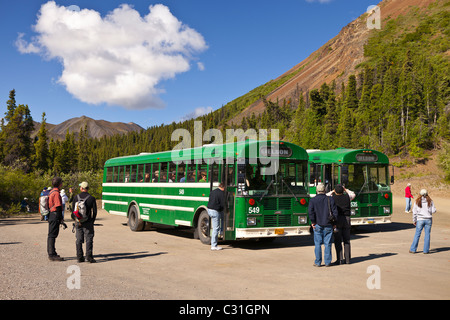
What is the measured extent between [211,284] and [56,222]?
4.44 m

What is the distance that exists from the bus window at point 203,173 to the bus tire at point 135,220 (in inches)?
206

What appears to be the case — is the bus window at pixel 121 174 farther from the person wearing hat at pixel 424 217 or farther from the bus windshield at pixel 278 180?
the person wearing hat at pixel 424 217

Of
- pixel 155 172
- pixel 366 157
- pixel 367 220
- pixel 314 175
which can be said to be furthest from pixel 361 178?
pixel 155 172

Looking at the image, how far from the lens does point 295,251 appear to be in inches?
504

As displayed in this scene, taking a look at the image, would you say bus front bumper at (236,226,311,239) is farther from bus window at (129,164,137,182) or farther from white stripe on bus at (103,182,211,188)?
bus window at (129,164,137,182)

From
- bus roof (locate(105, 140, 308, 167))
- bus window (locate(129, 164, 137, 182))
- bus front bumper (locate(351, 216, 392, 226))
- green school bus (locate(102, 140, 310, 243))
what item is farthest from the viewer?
bus window (locate(129, 164, 137, 182))

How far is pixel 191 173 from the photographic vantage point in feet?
49.4

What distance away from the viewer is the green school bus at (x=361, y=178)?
57.3ft

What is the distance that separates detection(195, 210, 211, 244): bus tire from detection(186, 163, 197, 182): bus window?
4.25ft

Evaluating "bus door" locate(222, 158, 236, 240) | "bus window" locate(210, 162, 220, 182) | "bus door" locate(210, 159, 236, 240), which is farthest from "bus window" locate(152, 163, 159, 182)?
"bus door" locate(222, 158, 236, 240)

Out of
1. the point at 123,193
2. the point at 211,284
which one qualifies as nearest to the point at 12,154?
the point at 123,193

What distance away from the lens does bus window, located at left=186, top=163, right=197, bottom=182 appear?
14859 millimetres

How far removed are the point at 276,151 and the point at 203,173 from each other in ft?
8.13
